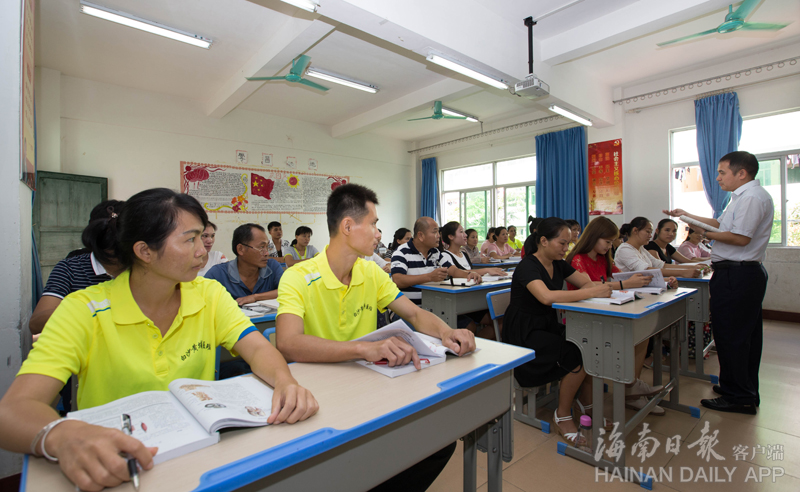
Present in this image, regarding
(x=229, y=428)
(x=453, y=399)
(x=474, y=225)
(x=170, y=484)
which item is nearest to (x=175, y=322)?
(x=229, y=428)

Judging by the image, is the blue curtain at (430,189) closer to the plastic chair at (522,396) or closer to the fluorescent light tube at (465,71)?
the fluorescent light tube at (465,71)

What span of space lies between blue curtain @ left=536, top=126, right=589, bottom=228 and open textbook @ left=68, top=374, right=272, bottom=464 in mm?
6909

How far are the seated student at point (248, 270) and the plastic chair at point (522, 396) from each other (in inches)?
54.8

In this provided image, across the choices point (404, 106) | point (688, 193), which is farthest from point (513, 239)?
point (404, 106)

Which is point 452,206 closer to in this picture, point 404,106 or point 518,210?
point 518,210

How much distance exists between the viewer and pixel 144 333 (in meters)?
1.03

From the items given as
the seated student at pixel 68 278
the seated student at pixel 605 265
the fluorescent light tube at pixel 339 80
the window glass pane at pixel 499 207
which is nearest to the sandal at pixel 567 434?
the seated student at pixel 605 265

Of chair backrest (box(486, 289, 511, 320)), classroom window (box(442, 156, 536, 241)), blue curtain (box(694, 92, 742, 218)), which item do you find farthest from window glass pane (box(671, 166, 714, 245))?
chair backrest (box(486, 289, 511, 320))

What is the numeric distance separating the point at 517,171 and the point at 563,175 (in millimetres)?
1282

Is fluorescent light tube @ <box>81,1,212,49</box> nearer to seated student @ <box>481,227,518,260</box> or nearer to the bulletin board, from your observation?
the bulletin board

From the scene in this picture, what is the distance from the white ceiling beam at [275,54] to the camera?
12.8 ft

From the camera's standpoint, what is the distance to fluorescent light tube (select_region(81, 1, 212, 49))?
3.87 metres

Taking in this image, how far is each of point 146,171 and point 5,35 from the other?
16.8 ft

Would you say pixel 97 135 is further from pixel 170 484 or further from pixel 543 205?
pixel 543 205
